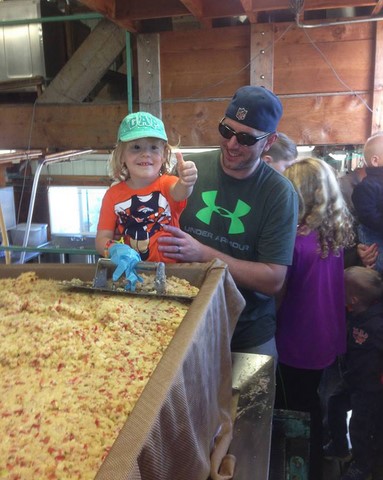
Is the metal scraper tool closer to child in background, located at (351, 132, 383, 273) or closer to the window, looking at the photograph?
child in background, located at (351, 132, 383, 273)

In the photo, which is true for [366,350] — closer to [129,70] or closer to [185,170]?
→ [185,170]

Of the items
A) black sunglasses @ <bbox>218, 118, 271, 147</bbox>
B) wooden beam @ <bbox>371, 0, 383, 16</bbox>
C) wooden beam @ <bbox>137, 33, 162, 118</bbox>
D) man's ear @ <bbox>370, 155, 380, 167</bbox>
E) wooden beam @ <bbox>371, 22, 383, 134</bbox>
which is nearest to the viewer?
black sunglasses @ <bbox>218, 118, 271, 147</bbox>

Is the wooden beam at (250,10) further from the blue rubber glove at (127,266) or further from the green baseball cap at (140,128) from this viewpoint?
the blue rubber glove at (127,266)

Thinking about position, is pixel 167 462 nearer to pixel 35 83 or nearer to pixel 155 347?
pixel 155 347

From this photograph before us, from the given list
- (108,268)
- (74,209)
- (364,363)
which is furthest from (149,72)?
(74,209)

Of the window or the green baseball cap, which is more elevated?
the green baseball cap

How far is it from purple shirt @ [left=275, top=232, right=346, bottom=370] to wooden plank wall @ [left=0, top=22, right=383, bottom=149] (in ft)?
4.12

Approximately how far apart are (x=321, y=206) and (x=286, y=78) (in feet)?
4.46

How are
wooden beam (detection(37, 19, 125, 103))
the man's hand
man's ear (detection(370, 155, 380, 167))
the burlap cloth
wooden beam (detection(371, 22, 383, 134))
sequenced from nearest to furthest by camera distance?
the burlap cloth → the man's hand → man's ear (detection(370, 155, 380, 167)) → wooden beam (detection(371, 22, 383, 134)) → wooden beam (detection(37, 19, 125, 103))

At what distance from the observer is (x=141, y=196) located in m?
1.66

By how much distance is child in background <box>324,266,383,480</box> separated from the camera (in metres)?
1.95

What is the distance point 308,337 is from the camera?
1.97 m

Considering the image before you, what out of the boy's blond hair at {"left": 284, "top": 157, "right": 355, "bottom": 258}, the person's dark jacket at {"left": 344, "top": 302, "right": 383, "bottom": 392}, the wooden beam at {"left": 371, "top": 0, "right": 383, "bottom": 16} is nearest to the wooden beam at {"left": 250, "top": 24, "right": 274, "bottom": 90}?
the wooden beam at {"left": 371, "top": 0, "right": 383, "bottom": 16}

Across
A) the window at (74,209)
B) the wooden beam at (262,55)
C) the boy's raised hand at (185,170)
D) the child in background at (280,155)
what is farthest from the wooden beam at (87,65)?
the window at (74,209)
